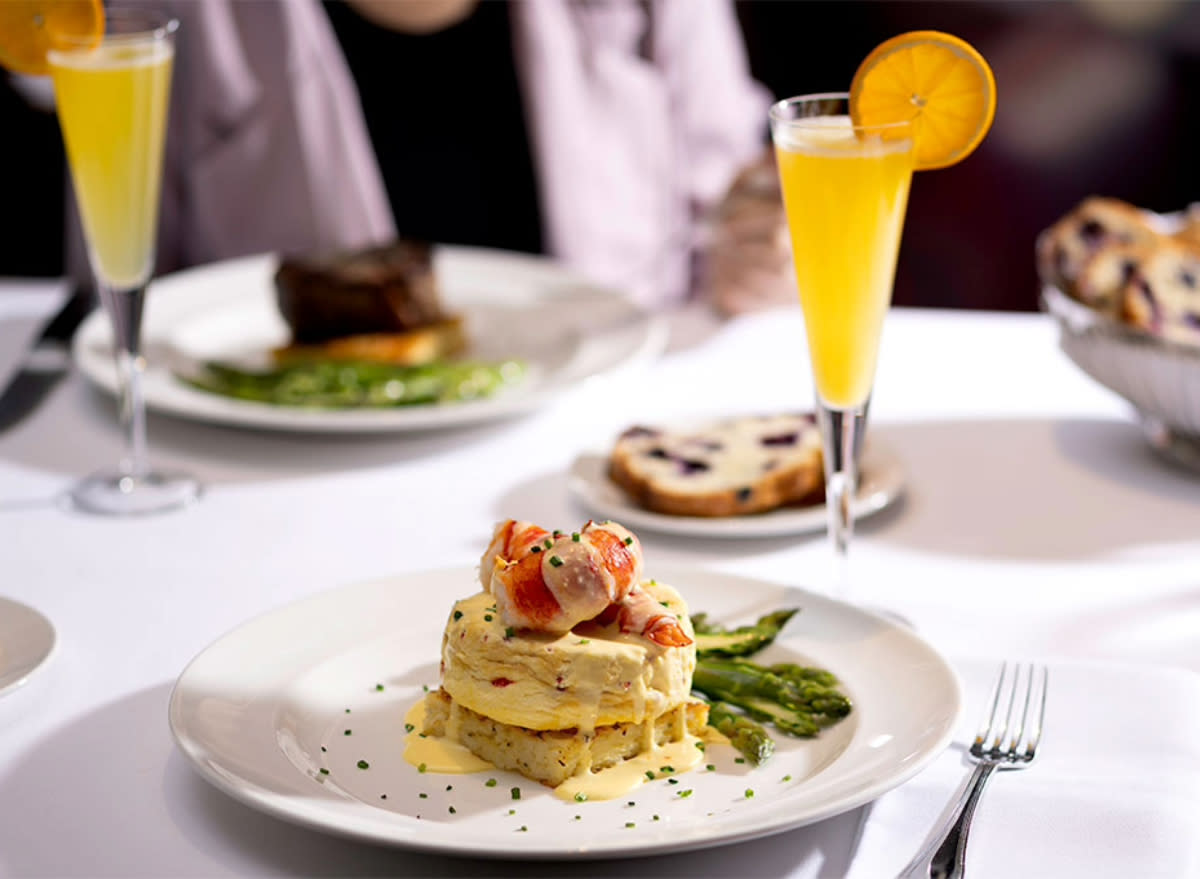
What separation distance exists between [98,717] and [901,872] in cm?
74

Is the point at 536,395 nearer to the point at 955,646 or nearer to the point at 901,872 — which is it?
the point at 955,646

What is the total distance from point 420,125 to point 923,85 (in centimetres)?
258

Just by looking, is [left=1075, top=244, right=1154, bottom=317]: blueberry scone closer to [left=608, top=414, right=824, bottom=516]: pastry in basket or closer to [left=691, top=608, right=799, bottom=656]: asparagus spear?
[left=608, top=414, right=824, bottom=516]: pastry in basket

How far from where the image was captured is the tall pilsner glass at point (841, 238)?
4.53 ft

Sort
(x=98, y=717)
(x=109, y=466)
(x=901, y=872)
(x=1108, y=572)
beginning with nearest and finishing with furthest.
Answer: (x=901, y=872)
(x=98, y=717)
(x=1108, y=572)
(x=109, y=466)

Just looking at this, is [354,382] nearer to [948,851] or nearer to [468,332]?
[468,332]

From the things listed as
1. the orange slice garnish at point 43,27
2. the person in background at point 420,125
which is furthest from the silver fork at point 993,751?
the person in background at point 420,125

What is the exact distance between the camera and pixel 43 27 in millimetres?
1771

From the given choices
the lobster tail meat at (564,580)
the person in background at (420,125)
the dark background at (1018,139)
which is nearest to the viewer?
the lobster tail meat at (564,580)

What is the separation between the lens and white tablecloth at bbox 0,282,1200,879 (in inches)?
43.8

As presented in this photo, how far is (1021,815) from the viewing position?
3.76ft

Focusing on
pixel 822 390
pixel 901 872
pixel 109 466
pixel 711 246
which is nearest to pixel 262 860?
pixel 901 872

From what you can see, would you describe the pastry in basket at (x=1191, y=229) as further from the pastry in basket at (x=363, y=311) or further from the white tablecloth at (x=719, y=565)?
the pastry in basket at (x=363, y=311)

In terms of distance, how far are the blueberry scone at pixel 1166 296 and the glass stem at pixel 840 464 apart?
2.21ft
